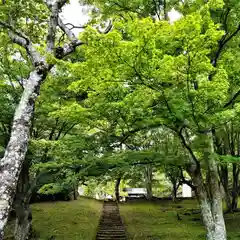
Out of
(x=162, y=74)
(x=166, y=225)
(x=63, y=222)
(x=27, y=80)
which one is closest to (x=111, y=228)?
(x=63, y=222)

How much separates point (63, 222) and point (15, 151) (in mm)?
12909

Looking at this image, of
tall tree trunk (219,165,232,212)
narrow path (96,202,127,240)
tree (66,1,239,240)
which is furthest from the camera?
tall tree trunk (219,165,232,212)

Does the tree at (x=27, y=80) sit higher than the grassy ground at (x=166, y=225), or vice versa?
the tree at (x=27, y=80)

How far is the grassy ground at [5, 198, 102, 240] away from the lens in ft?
42.8

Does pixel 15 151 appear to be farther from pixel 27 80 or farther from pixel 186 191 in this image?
pixel 186 191

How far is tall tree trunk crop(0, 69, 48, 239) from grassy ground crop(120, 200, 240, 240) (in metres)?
10.2

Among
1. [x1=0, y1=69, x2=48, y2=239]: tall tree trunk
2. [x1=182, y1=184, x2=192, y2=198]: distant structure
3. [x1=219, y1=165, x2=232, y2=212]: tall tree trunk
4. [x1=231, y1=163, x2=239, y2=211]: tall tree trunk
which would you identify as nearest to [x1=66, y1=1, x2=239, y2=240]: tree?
[x1=0, y1=69, x2=48, y2=239]: tall tree trunk

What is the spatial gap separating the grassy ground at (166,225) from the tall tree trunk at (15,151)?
1017cm

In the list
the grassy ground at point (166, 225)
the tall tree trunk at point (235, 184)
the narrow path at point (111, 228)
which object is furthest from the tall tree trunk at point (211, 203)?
the tall tree trunk at point (235, 184)

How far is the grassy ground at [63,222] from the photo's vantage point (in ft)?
42.8

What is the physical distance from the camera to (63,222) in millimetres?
15453

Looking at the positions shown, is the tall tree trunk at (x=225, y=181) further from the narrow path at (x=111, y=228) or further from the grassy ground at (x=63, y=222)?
the grassy ground at (x=63, y=222)

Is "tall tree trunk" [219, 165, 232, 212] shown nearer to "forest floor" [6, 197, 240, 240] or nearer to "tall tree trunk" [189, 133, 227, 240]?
"forest floor" [6, 197, 240, 240]

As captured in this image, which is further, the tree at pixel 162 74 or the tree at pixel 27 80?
the tree at pixel 162 74
